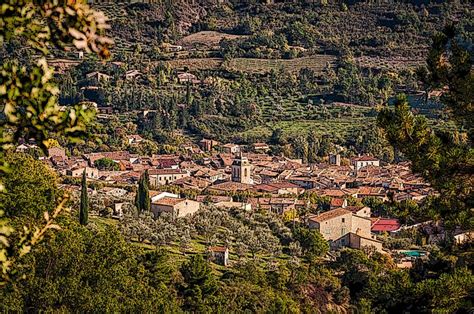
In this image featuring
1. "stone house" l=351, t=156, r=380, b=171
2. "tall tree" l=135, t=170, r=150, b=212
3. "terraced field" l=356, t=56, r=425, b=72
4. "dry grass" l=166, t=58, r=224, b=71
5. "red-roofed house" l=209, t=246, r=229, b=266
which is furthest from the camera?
"terraced field" l=356, t=56, r=425, b=72

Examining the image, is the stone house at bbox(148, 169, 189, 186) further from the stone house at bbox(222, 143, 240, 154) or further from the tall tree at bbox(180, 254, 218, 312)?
the tall tree at bbox(180, 254, 218, 312)

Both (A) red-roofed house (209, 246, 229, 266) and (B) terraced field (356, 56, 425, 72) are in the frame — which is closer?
(A) red-roofed house (209, 246, 229, 266)

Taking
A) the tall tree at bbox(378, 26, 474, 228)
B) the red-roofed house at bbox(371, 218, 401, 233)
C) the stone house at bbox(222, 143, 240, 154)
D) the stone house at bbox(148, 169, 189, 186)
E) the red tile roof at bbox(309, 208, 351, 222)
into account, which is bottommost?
the stone house at bbox(222, 143, 240, 154)

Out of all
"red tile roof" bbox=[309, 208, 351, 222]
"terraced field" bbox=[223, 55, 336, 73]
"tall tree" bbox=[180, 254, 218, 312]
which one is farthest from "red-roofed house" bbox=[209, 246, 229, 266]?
"terraced field" bbox=[223, 55, 336, 73]

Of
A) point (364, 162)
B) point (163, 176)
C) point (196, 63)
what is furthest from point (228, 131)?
point (163, 176)

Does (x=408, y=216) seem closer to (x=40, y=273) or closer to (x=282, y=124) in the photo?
(x=40, y=273)

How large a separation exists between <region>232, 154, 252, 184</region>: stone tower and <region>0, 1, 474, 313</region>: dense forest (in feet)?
26.2

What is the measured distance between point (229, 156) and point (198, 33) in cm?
4885

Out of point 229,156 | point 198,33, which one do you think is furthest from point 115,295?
point 198,33

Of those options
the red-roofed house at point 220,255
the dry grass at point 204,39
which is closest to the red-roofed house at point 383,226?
the red-roofed house at point 220,255

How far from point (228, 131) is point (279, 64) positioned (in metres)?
20.9

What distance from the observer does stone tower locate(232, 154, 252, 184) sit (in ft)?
172

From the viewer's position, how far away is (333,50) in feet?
310

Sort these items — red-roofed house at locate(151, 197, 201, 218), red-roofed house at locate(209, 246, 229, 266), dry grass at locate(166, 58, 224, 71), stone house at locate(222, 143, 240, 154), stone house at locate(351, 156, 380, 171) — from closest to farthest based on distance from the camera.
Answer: red-roofed house at locate(209, 246, 229, 266)
red-roofed house at locate(151, 197, 201, 218)
stone house at locate(351, 156, 380, 171)
stone house at locate(222, 143, 240, 154)
dry grass at locate(166, 58, 224, 71)
